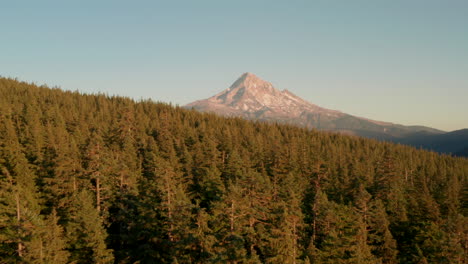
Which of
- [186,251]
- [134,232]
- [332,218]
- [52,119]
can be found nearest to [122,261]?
[134,232]

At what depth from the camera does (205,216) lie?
1096 inches

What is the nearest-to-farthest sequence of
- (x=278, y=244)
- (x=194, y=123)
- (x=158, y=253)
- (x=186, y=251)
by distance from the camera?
(x=278, y=244) < (x=186, y=251) < (x=158, y=253) < (x=194, y=123)

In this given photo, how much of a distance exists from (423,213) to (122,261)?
43.1 metres

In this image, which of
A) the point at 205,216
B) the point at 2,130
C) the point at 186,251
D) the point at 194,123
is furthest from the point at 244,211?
the point at 194,123

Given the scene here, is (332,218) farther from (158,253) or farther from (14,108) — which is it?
(14,108)

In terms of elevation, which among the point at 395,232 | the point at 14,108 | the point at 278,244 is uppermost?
the point at 14,108

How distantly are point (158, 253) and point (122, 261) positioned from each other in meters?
4.22

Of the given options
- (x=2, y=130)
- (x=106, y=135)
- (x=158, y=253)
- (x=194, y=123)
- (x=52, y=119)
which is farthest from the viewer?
(x=194, y=123)

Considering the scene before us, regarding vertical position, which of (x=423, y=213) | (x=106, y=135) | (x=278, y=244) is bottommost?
(x=423, y=213)

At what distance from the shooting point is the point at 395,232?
4688 cm

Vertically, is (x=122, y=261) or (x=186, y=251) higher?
(x=186, y=251)

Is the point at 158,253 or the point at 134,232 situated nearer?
the point at 158,253

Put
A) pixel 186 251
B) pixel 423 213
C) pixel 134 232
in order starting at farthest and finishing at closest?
pixel 423 213 < pixel 134 232 < pixel 186 251

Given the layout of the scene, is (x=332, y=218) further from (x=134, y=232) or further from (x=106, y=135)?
(x=106, y=135)
